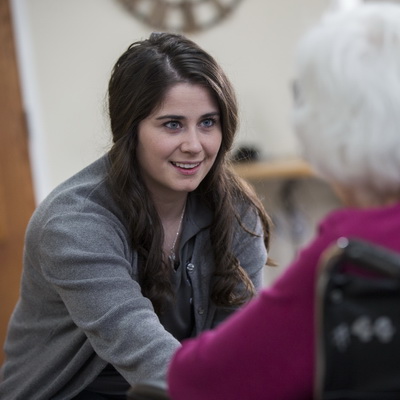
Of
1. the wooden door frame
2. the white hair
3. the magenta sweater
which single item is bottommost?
the wooden door frame

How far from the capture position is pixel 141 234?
1.77 m

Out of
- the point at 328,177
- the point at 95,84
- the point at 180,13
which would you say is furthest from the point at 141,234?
the point at 180,13

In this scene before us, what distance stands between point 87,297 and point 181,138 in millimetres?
449

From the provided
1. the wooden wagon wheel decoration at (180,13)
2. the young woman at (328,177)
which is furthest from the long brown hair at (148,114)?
the wooden wagon wheel decoration at (180,13)

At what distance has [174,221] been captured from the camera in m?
1.95

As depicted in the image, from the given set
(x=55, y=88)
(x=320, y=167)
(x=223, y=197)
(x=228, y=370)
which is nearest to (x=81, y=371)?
(x=223, y=197)

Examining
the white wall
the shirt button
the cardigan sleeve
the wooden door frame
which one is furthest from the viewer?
the white wall

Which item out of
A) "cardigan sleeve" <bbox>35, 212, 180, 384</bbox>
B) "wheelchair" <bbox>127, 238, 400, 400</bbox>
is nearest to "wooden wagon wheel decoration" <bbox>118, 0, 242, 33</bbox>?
"cardigan sleeve" <bbox>35, 212, 180, 384</bbox>

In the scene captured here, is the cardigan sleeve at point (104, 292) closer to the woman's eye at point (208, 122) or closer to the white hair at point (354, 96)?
the woman's eye at point (208, 122)

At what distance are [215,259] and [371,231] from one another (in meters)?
1.00

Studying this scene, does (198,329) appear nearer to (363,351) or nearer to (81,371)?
(81,371)

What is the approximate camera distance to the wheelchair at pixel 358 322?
35.1 inches

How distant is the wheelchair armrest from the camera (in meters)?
1.12

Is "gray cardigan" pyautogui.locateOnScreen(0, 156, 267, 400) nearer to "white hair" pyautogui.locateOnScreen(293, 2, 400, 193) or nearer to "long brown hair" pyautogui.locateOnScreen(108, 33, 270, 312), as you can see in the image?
"long brown hair" pyautogui.locateOnScreen(108, 33, 270, 312)
